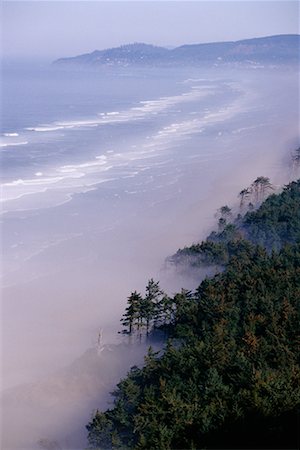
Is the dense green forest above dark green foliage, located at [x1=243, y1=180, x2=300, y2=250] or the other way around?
the other way around

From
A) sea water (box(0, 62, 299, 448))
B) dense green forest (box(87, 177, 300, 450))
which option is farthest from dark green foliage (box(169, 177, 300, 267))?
dense green forest (box(87, 177, 300, 450))

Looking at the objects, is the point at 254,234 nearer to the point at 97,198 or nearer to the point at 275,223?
the point at 275,223

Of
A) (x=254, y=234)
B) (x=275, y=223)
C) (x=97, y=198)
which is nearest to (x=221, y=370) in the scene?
(x=254, y=234)

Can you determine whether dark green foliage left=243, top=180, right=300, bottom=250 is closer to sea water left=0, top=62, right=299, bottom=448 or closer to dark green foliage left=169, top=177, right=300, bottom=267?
dark green foliage left=169, top=177, right=300, bottom=267

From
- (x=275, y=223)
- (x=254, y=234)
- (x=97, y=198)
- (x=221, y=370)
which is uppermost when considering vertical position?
(x=97, y=198)

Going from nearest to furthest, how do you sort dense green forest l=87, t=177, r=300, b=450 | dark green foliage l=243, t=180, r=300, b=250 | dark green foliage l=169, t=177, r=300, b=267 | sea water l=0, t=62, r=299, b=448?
dense green forest l=87, t=177, r=300, b=450 < sea water l=0, t=62, r=299, b=448 < dark green foliage l=169, t=177, r=300, b=267 < dark green foliage l=243, t=180, r=300, b=250

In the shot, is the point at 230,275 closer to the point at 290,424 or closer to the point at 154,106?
the point at 290,424

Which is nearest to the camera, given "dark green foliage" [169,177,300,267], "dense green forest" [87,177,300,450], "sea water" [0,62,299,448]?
"dense green forest" [87,177,300,450]
